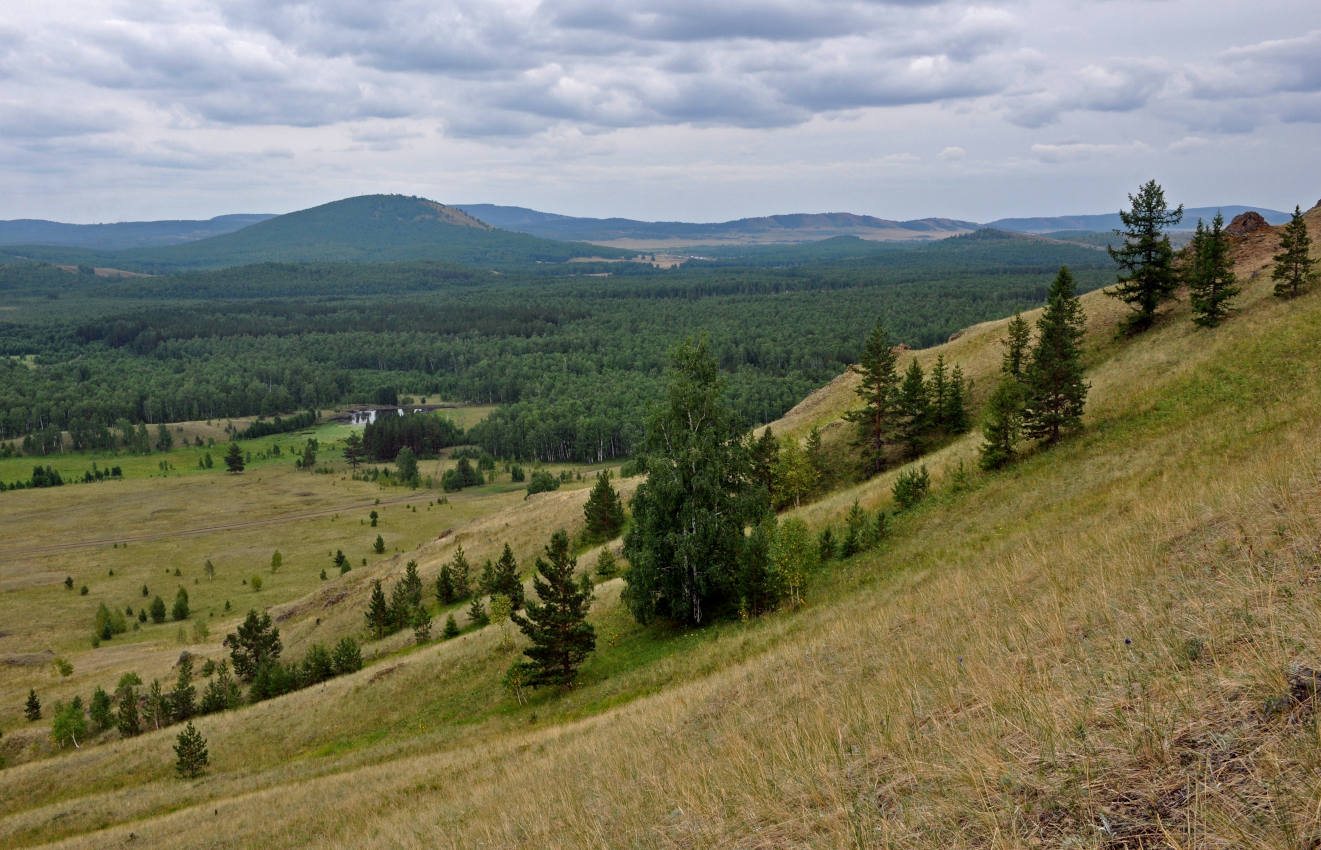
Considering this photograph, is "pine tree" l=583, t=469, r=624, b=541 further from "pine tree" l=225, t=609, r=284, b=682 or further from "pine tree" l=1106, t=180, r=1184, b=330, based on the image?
"pine tree" l=1106, t=180, r=1184, b=330

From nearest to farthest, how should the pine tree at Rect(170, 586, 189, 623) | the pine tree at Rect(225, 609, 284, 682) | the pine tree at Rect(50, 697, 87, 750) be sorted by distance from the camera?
the pine tree at Rect(50, 697, 87, 750)
the pine tree at Rect(225, 609, 284, 682)
the pine tree at Rect(170, 586, 189, 623)

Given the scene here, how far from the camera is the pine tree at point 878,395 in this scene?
48.5 metres

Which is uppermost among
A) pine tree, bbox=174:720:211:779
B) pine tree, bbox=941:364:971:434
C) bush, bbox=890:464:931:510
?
pine tree, bbox=941:364:971:434

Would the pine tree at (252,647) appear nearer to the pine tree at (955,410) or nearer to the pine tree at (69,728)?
the pine tree at (69,728)

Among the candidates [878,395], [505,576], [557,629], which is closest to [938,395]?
[878,395]

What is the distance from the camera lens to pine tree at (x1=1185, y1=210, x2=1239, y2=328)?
129 feet

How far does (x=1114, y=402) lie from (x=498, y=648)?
34007mm

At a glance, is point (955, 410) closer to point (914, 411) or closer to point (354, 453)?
point (914, 411)

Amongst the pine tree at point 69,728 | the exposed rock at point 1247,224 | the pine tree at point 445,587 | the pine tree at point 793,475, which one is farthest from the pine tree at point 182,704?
the exposed rock at point 1247,224

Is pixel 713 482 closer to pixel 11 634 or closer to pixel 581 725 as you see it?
pixel 581 725

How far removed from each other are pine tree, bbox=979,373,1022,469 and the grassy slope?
Result: 3.55 feet

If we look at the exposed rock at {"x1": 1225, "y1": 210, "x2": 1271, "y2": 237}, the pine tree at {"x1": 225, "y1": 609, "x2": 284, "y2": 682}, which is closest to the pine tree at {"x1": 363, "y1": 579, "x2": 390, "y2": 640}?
the pine tree at {"x1": 225, "y1": 609, "x2": 284, "y2": 682}

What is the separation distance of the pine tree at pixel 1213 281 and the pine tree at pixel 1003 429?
16.0 m

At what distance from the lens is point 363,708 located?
34531mm
